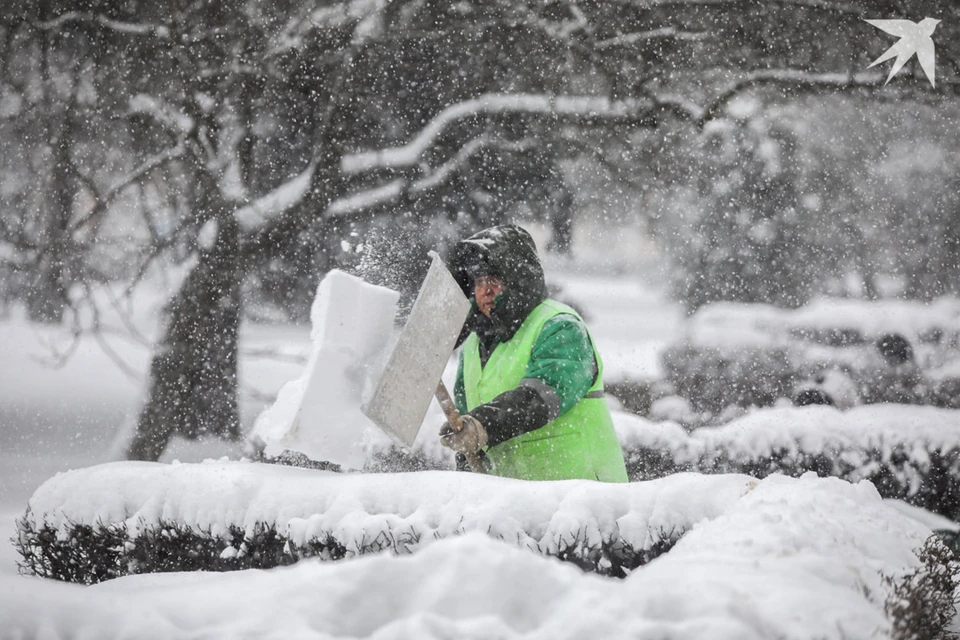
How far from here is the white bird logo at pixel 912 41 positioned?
22.7 ft

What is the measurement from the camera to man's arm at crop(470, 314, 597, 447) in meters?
3.22

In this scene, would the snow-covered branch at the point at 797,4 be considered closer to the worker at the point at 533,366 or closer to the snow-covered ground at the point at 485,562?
the worker at the point at 533,366

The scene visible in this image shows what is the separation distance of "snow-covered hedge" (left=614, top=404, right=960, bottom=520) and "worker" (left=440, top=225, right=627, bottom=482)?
11.0ft

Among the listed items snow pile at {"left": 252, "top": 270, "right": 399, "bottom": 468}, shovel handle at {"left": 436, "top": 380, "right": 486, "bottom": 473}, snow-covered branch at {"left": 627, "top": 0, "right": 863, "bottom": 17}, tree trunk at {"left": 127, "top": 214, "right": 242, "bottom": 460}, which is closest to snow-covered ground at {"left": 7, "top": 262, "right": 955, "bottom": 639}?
snow pile at {"left": 252, "top": 270, "right": 399, "bottom": 468}

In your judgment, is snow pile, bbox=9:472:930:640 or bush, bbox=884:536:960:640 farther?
bush, bbox=884:536:960:640

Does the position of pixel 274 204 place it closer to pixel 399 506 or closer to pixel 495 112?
pixel 495 112

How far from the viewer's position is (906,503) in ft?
22.3

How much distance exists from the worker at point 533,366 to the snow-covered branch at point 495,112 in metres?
3.70

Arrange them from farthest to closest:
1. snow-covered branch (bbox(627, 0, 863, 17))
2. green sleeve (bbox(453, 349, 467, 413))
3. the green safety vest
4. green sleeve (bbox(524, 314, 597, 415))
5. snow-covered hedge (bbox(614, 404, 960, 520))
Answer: snow-covered branch (bbox(627, 0, 863, 17)) < snow-covered hedge (bbox(614, 404, 960, 520)) < green sleeve (bbox(453, 349, 467, 413)) < the green safety vest < green sleeve (bbox(524, 314, 597, 415))

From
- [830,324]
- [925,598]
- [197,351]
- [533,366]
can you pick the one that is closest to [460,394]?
[533,366]

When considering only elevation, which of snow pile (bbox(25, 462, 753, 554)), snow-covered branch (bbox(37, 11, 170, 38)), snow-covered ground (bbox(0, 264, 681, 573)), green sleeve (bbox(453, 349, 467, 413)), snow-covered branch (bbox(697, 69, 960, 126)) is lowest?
snow-covered ground (bbox(0, 264, 681, 573))

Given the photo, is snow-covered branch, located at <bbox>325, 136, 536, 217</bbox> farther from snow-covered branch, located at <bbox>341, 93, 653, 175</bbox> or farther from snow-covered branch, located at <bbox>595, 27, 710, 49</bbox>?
snow-covered branch, located at <bbox>595, 27, 710, 49</bbox>

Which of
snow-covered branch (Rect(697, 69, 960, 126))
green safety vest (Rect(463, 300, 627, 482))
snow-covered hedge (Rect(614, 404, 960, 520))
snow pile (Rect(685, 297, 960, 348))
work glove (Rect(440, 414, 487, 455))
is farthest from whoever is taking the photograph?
snow pile (Rect(685, 297, 960, 348))

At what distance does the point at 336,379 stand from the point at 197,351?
453cm
